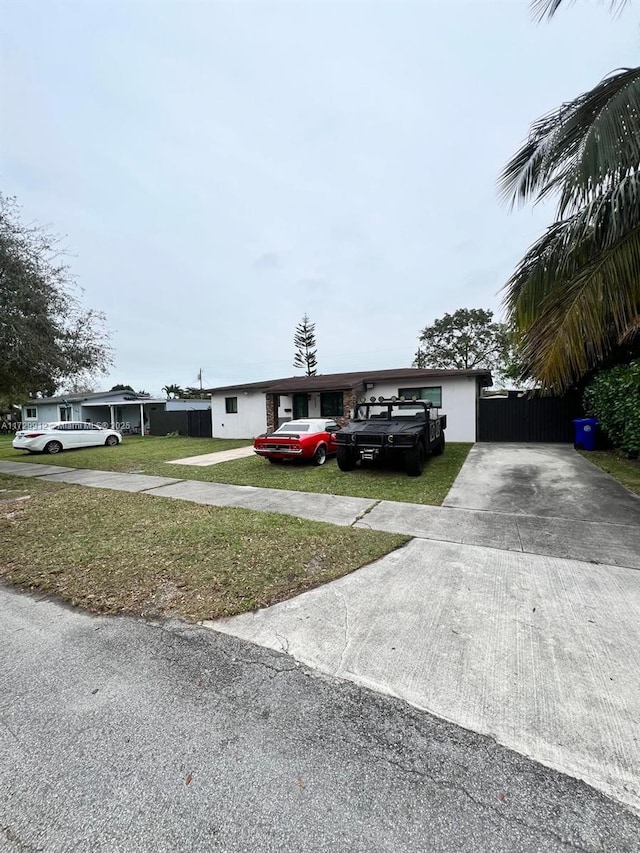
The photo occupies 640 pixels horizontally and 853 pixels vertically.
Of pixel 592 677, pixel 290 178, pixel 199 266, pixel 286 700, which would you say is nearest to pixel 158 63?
pixel 290 178

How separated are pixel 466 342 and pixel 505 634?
34116 mm

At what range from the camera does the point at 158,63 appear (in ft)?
26.8

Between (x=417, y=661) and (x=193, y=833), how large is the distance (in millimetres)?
1493

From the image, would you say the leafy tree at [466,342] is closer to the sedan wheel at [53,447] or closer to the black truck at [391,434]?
the black truck at [391,434]

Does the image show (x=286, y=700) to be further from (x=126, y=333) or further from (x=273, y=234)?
(x=126, y=333)

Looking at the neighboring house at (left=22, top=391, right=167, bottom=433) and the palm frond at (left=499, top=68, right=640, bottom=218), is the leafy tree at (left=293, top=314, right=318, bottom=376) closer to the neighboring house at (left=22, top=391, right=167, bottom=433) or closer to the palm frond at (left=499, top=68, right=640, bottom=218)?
the neighboring house at (left=22, top=391, right=167, bottom=433)

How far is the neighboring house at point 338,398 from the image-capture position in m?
14.5

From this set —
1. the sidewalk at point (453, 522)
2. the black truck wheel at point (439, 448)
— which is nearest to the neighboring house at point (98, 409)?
the sidewalk at point (453, 522)

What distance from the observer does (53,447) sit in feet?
50.0

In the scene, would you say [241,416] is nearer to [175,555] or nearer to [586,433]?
[586,433]

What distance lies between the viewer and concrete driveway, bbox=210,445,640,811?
186 centimetres

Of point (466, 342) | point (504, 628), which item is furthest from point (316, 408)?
point (466, 342)

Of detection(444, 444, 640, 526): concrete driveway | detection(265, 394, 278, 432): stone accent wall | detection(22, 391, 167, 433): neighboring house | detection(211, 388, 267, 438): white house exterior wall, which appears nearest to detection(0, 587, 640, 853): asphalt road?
detection(444, 444, 640, 526): concrete driveway

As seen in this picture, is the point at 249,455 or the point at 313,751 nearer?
the point at 313,751
